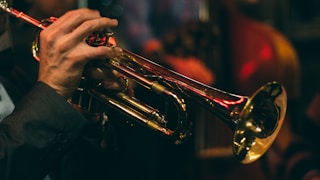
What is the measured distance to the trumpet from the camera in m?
1.87

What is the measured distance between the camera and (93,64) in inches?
72.9

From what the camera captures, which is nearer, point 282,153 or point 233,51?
point 282,153

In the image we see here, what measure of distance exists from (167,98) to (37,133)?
0.38 meters

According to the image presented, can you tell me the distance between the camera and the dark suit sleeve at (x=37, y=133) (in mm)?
1715

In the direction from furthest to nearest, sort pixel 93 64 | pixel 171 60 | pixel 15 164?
pixel 171 60
pixel 93 64
pixel 15 164

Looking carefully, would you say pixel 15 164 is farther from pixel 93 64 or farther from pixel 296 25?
pixel 296 25

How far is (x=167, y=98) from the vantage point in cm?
188

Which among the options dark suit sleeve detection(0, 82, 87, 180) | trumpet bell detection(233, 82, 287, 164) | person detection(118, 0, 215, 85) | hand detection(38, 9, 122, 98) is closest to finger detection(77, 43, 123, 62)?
hand detection(38, 9, 122, 98)

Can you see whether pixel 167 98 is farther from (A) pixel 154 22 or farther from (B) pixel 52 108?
(A) pixel 154 22

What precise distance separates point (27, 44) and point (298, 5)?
89.8 inches

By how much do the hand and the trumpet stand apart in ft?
0.35

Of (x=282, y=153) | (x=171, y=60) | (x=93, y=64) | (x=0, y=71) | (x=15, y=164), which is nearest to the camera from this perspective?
(x=15, y=164)

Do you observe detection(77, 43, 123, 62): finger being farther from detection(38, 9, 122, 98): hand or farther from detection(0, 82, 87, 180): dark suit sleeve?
detection(0, 82, 87, 180): dark suit sleeve

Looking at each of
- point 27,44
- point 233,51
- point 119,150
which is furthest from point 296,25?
point 119,150
